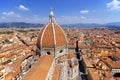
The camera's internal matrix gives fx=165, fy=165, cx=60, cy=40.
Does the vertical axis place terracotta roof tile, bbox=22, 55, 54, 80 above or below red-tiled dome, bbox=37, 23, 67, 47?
below

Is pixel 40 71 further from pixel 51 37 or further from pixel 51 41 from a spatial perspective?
pixel 51 37

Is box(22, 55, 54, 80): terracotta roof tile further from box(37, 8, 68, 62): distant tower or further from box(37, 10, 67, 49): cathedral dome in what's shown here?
box(37, 10, 67, 49): cathedral dome

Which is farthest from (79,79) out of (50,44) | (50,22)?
(50,22)

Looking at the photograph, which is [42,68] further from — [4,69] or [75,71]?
[4,69]

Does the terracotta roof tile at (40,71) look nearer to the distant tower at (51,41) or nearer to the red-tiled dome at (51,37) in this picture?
the distant tower at (51,41)

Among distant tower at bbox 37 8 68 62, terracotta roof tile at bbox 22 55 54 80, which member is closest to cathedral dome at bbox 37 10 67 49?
distant tower at bbox 37 8 68 62

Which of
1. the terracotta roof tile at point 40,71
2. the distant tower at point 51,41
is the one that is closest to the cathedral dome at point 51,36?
the distant tower at point 51,41

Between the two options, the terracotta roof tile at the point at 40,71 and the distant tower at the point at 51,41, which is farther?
the distant tower at the point at 51,41

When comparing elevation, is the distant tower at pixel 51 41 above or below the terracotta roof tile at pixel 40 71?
above
